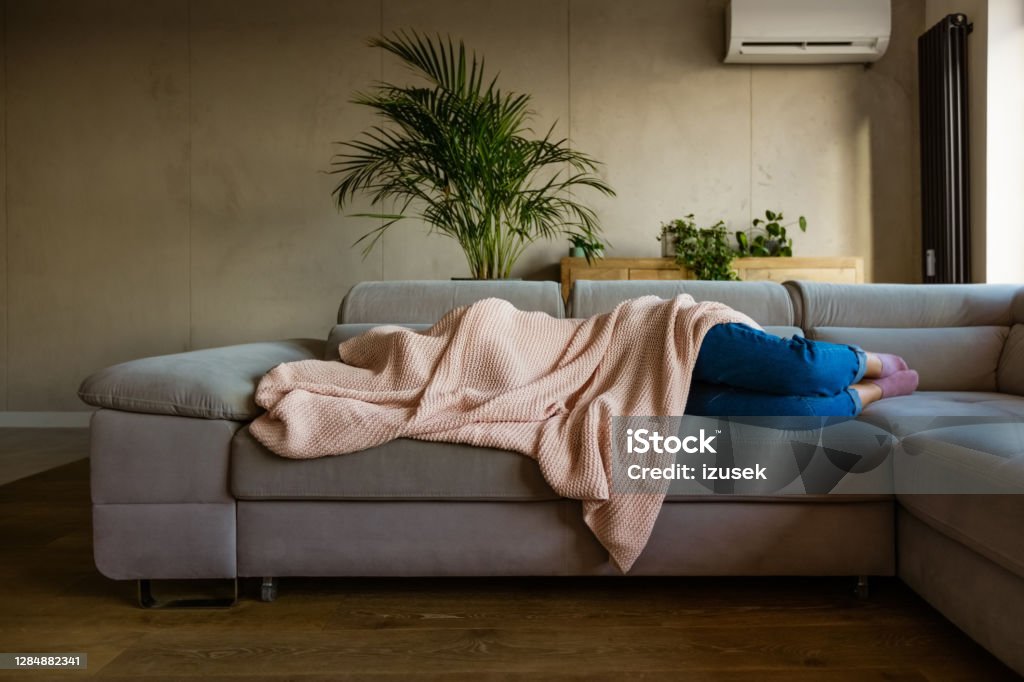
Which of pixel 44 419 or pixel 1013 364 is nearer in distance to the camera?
pixel 1013 364

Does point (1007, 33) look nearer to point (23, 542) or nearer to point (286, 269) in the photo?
point (286, 269)

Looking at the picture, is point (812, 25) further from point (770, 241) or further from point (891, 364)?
point (891, 364)

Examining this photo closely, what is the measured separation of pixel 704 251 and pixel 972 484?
8.71 ft

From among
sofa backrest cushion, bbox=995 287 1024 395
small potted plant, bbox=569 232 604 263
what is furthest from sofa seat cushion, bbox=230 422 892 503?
small potted plant, bbox=569 232 604 263

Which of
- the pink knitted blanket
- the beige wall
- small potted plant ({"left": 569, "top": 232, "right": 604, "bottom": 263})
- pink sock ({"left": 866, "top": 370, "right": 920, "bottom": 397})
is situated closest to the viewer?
the pink knitted blanket

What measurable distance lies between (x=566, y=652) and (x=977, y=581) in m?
0.76

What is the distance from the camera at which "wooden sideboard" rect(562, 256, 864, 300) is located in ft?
12.8

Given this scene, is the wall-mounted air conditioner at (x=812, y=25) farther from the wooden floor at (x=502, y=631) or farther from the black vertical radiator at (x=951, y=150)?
the wooden floor at (x=502, y=631)

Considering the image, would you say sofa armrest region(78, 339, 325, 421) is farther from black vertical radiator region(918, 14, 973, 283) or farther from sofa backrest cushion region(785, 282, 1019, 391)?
black vertical radiator region(918, 14, 973, 283)

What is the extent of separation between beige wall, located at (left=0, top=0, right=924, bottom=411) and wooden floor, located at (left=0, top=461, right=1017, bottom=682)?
9.14ft

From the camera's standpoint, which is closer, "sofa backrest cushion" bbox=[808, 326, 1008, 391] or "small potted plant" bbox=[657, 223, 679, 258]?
"sofa backrest cushion" bbox=[808, 326, 1008, 391]

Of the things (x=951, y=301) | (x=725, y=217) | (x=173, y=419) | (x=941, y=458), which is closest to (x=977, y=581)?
(x=941, y=458)

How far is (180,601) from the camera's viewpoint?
168 cm

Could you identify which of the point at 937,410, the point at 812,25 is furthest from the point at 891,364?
the point at 812,25
